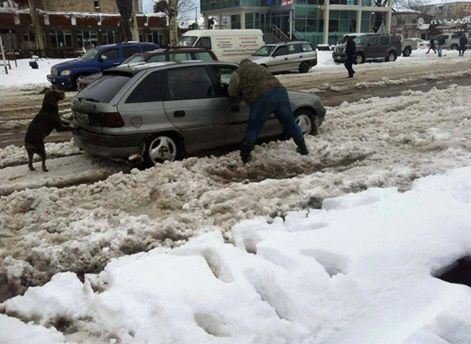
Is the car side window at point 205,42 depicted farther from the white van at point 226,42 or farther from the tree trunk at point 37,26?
the tree trunk at point 37,26

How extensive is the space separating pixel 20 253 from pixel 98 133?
2513 millimetres

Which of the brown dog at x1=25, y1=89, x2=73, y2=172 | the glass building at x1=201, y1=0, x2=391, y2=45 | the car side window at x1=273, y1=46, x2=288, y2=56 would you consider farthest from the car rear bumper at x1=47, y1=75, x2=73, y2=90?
the glass building at x1=201, y1=0, x2=391, y2=45

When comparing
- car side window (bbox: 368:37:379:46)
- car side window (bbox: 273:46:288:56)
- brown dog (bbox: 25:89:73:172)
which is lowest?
brown dog (bbox: 25:89:73:172)

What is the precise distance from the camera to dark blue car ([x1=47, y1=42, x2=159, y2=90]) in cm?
1753

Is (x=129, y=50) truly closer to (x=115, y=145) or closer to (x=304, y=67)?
(x=304, y=67)

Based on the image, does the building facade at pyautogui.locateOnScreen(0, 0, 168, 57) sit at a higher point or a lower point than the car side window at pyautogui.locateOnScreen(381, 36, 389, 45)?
higher

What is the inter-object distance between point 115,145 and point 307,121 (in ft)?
11.9

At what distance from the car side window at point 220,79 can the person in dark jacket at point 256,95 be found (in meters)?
0.22

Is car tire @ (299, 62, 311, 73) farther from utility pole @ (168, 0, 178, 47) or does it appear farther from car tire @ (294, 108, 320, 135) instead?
car tire @ (294, 108, 320, 135)

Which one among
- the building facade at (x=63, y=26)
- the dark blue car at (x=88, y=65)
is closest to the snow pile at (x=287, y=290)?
the dark blue car at (x=88, y=65)

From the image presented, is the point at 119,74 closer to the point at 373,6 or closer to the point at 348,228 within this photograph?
the point at 348,228

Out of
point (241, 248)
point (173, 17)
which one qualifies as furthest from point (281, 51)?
point (241, 248)

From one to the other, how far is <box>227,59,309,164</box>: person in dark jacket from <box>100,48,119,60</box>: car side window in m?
12.2

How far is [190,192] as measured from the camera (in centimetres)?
588
